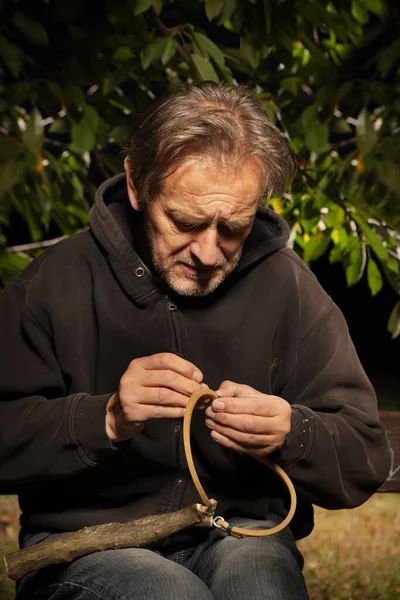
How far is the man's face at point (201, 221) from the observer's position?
2396 mm

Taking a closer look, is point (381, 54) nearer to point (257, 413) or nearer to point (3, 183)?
point (3, 183)

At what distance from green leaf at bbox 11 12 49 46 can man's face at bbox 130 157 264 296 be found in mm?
929

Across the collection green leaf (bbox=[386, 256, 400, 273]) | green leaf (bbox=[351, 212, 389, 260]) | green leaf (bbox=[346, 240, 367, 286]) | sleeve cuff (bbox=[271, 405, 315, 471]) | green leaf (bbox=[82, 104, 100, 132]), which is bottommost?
green leaf (bbox=[386, 256, 400, 273])

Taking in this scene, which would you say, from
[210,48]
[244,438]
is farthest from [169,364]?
[210,48]

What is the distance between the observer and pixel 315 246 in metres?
3.65

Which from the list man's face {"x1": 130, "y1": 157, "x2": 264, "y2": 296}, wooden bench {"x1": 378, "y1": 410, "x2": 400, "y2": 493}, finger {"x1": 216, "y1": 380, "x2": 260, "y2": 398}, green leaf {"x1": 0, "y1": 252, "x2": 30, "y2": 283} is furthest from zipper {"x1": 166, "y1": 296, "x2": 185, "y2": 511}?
green leaf {"x1": 0, "y1": 252, "x2": 30, "y2": 283}

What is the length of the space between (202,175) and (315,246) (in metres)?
1.33

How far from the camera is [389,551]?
14.1 ft

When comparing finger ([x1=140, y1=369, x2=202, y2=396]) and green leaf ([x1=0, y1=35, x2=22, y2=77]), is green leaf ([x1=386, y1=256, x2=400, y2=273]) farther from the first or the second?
finger ([x1=140, y1=369, x2=202, y2=396])

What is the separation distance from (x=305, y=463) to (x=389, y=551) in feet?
6.54

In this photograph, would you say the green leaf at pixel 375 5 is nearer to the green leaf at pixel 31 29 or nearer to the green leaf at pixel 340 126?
the green leaf at pixel 340 126

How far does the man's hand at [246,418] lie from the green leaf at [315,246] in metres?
1.36

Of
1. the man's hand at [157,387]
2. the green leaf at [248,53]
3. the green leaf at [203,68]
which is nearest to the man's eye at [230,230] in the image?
the man's hand at [157,387]

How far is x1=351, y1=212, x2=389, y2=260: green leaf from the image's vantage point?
3.46 metres
